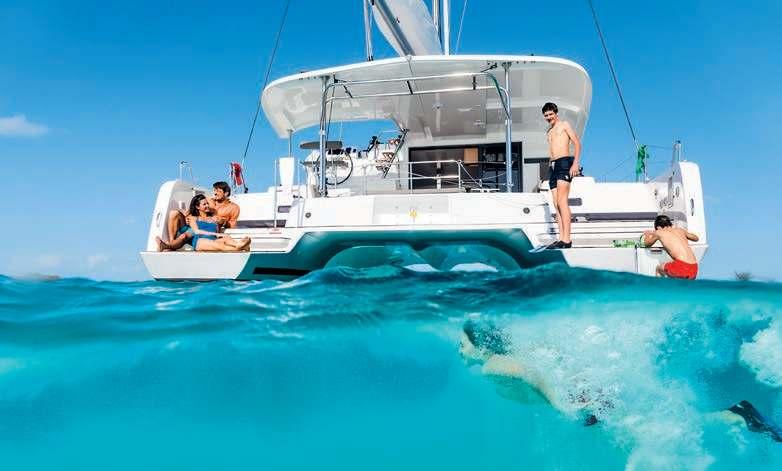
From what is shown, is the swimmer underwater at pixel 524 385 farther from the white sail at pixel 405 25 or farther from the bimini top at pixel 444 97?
the white sail at pixel 405 25

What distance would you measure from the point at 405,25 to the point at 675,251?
6.05m

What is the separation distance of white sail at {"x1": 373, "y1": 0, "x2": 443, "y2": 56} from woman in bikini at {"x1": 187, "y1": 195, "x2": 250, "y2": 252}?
4408 millimetres

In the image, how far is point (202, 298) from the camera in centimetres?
642

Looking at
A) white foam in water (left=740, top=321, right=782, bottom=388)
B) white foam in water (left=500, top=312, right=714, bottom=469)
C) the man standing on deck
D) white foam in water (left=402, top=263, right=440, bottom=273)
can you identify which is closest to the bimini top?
the man standing on deck

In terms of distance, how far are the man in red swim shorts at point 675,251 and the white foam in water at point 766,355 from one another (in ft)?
4.89

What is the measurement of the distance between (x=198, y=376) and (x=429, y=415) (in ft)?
9.65

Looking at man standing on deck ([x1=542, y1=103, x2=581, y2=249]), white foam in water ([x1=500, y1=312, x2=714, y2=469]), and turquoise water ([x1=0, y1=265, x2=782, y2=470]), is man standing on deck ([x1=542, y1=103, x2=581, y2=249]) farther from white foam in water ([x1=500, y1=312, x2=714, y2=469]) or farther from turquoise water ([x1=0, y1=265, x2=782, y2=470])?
white foam in water ([x1=500, y1=312, x2=714, y2=469])

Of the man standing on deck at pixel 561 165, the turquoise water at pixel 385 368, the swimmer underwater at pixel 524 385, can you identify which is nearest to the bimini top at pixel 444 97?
the man standing on deck at pixel 561 165

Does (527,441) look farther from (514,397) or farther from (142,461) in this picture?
(142,461)

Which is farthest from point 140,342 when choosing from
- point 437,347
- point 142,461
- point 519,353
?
point 519,353

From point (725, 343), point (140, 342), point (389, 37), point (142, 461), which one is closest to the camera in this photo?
point (140, 342)

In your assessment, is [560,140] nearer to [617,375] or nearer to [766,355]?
[617,375]

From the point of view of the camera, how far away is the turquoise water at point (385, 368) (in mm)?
6367

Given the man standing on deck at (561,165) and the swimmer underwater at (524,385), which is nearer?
the swimmer underwater at (524,385)
